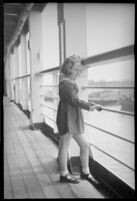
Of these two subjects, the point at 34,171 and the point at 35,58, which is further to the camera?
the point at 35,58

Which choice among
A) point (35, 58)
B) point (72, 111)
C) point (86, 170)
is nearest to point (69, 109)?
point (72, 111)

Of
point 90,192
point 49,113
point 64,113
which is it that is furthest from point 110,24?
point 49,113

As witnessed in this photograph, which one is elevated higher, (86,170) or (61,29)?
(61,29)

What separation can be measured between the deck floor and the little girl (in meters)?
0.11

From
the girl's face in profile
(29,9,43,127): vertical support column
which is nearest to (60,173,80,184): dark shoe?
the girl's face in profile

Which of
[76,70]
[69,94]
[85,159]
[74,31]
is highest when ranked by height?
[74,31]

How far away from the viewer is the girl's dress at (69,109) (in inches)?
63.7

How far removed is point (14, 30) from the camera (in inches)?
86.0

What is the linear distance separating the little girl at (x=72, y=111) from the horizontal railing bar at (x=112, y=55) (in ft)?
0.33

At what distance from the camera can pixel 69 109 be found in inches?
65.0

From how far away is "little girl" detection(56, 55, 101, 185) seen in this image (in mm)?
1622

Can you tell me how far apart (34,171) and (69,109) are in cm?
63

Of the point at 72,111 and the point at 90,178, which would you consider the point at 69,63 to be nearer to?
the point at 72,111

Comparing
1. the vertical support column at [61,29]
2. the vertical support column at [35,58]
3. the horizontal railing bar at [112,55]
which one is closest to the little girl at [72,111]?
the horizontal railing bar at [112,55]
